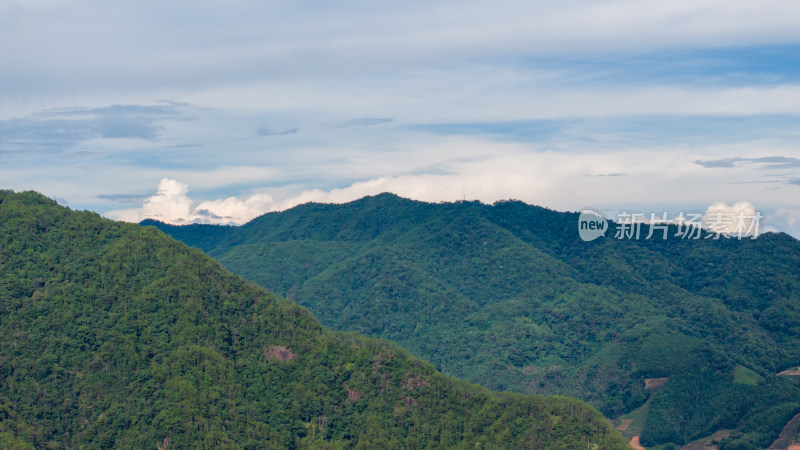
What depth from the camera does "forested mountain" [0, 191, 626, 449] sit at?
99.9 meters

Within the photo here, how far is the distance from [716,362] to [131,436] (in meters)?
115

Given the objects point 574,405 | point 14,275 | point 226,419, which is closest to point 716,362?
point 574,405

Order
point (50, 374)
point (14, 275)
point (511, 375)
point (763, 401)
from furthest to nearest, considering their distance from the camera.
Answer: point (511, 375) < point (763, 401) < point (14, 275) < point (50, 374)

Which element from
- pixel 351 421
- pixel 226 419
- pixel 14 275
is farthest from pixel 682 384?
pixel 14 275

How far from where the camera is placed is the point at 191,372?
10300 centimetres

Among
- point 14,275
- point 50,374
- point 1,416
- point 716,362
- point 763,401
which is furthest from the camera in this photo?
point 716,362

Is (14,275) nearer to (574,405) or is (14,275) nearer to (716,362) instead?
(574,405)

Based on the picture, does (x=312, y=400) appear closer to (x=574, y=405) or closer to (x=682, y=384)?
(x=574, y=405)

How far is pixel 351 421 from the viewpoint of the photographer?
4188 inches

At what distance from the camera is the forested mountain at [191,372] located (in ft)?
328

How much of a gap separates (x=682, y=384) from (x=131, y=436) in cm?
10874

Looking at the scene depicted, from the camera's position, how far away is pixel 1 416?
3809 inches

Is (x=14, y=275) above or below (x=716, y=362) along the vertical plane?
above

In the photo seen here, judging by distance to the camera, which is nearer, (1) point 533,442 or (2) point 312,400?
(1) point 533,442
